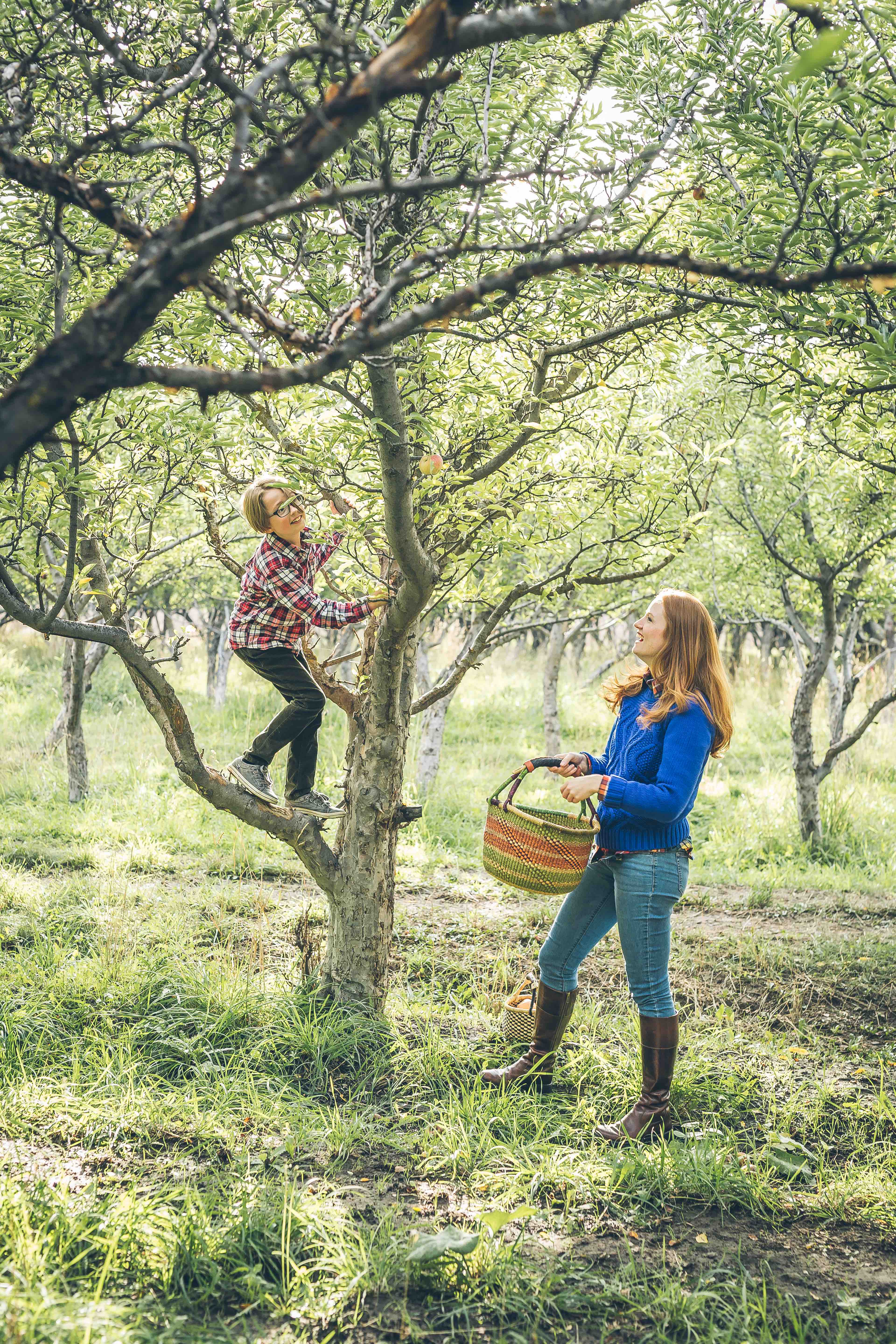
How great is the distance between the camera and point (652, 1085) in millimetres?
3168

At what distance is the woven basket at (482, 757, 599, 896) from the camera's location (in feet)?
10.2

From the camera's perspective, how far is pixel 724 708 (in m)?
3.14

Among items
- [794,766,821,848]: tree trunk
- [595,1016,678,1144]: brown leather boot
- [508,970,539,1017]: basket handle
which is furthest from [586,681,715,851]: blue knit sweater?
[794,766,821,848]: tree trunk

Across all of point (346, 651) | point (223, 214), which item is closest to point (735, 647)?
point (346, 651)

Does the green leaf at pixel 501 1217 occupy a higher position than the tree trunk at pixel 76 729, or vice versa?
the tree trunk at pixel 76 729

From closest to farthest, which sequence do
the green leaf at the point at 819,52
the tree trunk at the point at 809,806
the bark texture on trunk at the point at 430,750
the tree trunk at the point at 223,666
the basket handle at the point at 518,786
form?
1. the green leaf at the point at 819,52
2. the basket handle at the point at 518,786
3. the tree trunk at the point at 809,806
4. the bark texture on trunk at the point at 430,750
5. the tree trunk at the point at 223,666

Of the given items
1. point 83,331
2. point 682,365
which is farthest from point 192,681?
point 83,331

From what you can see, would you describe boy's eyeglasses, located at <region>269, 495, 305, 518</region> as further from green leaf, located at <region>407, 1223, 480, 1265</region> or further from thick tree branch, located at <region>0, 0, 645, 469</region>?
green leaf, located at <region>407, 1223, 480, 1265</region>

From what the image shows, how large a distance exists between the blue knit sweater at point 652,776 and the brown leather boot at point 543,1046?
69 cm

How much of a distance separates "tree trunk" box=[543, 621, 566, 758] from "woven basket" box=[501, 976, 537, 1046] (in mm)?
5968

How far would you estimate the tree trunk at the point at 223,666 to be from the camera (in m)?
14.7

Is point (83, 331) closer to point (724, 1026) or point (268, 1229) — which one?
point (268, 1229)

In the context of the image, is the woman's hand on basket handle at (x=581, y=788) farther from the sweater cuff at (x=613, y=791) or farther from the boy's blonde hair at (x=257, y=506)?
the boy's blonde hair at (x=257, y=506)

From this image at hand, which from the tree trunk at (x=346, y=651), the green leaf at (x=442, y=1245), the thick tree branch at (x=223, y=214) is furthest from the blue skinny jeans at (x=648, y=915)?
the tree trunk at (x=346, y=651)
